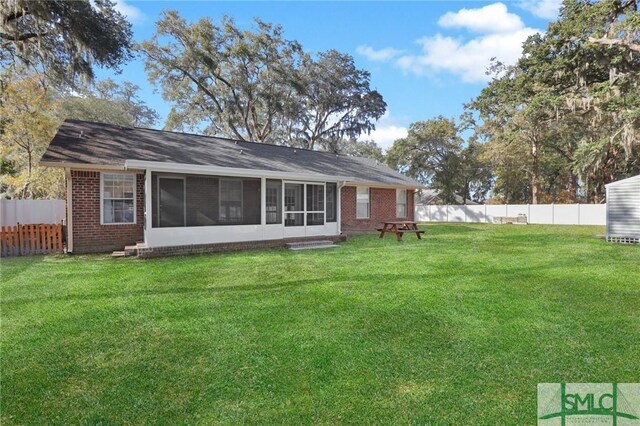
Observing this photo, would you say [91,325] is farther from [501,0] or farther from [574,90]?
[574,90]

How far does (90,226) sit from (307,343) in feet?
29.1

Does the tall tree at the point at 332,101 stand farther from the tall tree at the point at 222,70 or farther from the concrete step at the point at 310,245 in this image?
the concrete step at the point at 310,245

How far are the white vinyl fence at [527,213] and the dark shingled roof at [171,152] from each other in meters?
13.5

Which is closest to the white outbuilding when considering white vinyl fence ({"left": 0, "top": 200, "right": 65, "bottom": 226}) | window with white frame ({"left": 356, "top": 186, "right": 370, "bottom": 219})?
window with white frame ({"left": 356, "top": 186, "right": 370, "bottom": 219})

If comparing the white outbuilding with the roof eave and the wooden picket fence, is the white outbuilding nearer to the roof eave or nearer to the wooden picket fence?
the roof eave

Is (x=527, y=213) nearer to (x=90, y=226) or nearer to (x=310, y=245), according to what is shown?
(x=310, y=245)

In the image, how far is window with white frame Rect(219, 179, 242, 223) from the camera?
424 inches

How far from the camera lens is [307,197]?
41.0 ft

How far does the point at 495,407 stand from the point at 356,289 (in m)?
3.40

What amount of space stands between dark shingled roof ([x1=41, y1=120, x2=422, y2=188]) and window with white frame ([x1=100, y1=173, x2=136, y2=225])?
583mm

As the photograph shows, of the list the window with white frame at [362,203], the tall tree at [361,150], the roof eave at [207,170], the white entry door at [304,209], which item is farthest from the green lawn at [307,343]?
the tall tree at [361,150]

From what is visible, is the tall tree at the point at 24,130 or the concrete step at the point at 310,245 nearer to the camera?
the concrete step at the point at 310,245

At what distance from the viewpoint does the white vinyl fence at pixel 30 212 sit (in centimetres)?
1195

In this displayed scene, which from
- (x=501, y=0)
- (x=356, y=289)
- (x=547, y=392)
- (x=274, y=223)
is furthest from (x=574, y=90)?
(x=547, y=392)
